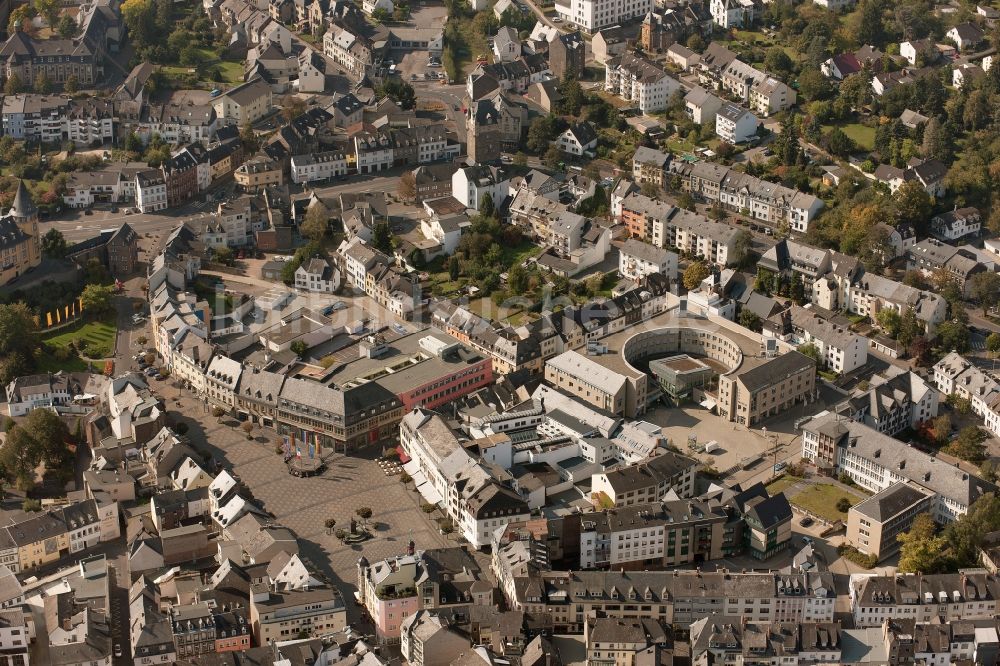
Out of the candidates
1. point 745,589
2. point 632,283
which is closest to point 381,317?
point 632,283

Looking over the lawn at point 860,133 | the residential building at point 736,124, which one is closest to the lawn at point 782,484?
the lawn at point 860,133

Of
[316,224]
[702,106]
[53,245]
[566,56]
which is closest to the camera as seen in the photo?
[53,245]

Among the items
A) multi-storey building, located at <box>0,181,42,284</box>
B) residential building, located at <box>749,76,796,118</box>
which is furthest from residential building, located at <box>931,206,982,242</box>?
multi-storey building, located at <box>0,181,42,284</box>

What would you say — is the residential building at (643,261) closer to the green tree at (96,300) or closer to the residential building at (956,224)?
the residential building at (956,224)

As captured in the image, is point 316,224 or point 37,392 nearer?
point 37,392

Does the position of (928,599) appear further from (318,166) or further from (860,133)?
(318,166)

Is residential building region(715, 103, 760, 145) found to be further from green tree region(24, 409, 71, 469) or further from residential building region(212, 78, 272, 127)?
green tree region(24, 409, 71, 469)

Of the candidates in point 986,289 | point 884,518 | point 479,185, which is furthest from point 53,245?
point 986,289
